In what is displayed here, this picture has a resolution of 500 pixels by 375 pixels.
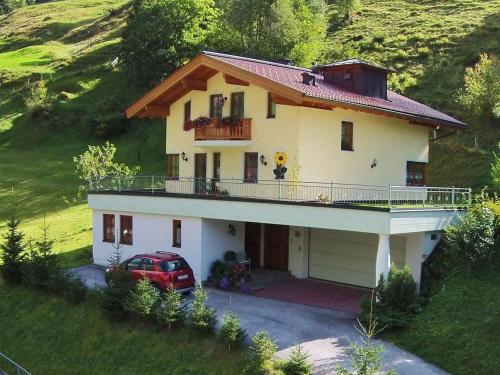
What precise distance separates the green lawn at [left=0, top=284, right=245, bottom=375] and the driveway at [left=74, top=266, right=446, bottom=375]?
1697 mm

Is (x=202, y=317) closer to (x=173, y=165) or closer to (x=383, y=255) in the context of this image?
(x=383, y=255)

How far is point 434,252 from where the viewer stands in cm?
2067

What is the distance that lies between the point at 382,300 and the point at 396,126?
10787 millimetres

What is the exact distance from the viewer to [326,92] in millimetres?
22609

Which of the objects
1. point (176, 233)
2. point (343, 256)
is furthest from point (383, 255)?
Result: point (176, 233)

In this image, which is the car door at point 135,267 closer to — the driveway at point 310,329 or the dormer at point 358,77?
the driveway at point 310,329

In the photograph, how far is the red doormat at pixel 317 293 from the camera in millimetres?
20250

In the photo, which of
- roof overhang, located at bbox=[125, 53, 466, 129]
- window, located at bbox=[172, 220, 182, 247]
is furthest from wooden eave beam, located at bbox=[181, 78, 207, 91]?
Answer: window, located at bbox=[172, 220, 182, 247]

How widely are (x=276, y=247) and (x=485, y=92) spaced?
1685 centimetres

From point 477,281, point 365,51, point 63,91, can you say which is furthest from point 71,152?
point 477,281

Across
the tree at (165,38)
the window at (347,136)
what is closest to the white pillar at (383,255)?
the window at (347,136)

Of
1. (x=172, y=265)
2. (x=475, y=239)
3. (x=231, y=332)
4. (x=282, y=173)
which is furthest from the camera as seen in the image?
(x=282, y=173)

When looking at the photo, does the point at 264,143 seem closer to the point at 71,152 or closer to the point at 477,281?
the point at 477,281

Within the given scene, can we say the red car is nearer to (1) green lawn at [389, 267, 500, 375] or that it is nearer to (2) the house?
(2) the house
